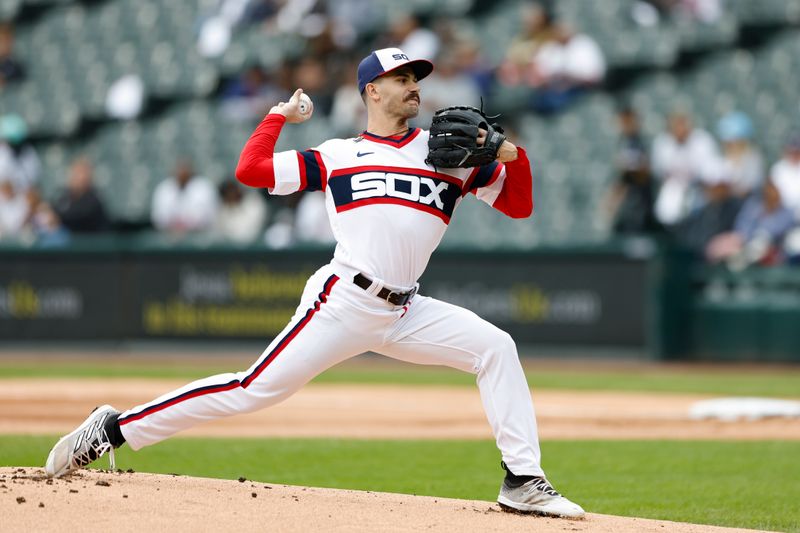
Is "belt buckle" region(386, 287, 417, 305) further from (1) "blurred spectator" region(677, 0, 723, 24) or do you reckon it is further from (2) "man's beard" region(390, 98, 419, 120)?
(1) "blurred spectator" region(677, 0, 723, 24)

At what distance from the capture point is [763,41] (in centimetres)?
1595

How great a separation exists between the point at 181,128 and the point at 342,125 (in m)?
3.22

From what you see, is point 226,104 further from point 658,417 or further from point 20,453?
point 20,453

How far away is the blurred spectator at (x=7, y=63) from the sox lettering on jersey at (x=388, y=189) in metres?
15.8

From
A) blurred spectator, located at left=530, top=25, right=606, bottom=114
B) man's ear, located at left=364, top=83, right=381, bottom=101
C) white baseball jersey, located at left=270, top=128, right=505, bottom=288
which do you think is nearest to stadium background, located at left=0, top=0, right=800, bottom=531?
blurred spectator, located at left=530, top=25, right=606, bottom=114

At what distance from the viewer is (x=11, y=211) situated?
16.8 m

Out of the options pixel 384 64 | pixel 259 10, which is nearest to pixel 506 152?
pixel 384 64

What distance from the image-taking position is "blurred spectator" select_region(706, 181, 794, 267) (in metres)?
13.5

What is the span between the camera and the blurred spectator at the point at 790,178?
1345 centimetres

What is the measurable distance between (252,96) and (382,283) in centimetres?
1279

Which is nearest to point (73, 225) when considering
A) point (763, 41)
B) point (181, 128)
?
point (181, 128)

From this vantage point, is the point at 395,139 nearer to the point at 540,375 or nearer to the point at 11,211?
the point at 540,375

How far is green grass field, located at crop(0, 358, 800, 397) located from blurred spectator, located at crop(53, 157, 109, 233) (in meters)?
2.02

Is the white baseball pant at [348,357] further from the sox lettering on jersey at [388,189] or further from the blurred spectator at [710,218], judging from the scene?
the blurred spectator at [710,218]
